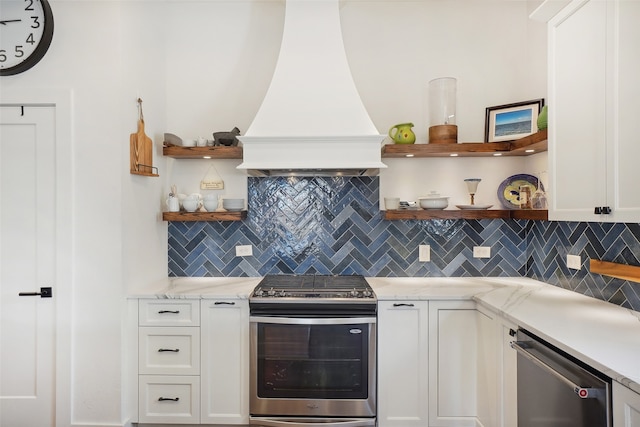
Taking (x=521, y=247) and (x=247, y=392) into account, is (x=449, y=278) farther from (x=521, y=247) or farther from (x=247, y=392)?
(x=247, y=392)

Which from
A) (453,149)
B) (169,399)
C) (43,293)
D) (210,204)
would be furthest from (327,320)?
(43,293)

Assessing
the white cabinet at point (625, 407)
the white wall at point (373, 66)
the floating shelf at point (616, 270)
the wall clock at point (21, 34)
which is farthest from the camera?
the white wall at point (373, 66)

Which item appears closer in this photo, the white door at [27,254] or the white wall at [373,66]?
the white door at [27,254]

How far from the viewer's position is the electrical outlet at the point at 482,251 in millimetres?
2846

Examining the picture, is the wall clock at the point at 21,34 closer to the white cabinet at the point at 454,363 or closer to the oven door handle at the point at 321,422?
the oven door handle at the point at 321,422

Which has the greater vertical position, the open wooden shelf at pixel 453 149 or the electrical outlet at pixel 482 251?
the open wooden shelf at pixel 453 149

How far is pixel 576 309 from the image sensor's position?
1898mm

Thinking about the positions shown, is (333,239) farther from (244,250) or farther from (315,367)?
(315,367)

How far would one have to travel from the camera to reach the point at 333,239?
288 cm

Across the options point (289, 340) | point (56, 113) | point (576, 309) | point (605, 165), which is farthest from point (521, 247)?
point (56, 113)

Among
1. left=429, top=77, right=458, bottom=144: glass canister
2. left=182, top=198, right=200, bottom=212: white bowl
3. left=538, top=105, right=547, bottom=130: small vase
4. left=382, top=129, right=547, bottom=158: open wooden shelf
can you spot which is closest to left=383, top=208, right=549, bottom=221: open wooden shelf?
left=382, top=129, right=547, bottom=158: open wooden shelf

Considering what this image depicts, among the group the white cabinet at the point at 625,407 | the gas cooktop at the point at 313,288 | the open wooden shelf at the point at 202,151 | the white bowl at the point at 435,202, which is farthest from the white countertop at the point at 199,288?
the white cabinet at the point at 625,407

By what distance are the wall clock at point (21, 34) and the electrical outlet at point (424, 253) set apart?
9.21 feet

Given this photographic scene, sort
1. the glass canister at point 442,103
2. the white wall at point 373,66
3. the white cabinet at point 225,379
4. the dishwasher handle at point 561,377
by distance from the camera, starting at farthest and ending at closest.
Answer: the white wall at point 373,66 → the glass canister at point 442,103 → the white cabinet at point 225,379 → the dishwasher handle at point 561,377
